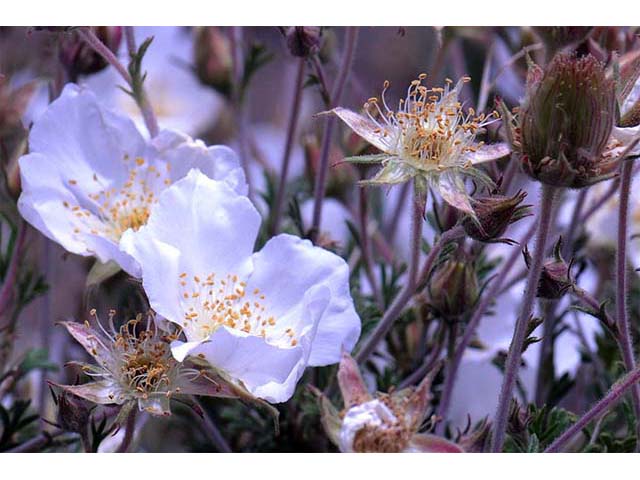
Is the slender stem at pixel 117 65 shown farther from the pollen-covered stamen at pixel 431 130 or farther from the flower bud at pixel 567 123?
the flower bud at pixel 567 123

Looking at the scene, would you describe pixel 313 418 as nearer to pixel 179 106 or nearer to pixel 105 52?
pixel 105 52

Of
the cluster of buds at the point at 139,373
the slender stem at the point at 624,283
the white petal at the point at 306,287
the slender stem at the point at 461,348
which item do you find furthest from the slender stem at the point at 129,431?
the slender stem at the point at 624,283

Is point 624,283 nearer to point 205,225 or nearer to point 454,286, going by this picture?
point 454,286

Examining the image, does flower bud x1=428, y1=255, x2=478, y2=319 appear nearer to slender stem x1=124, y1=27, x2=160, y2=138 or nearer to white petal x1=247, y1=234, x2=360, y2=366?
white petal x1=247, y1=234, x2=360, y2=366

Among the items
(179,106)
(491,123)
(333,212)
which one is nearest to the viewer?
(491,123)

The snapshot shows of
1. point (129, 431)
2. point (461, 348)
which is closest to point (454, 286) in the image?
point (461, 348)

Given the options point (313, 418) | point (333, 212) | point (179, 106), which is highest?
point (179, 106)
